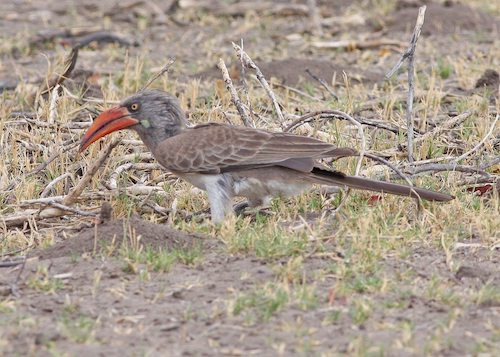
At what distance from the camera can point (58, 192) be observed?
8445 mm

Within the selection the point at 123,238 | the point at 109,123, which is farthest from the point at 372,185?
the point at 109,123

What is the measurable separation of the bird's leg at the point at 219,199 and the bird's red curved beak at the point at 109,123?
2.37 ft

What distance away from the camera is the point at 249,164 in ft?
24.5

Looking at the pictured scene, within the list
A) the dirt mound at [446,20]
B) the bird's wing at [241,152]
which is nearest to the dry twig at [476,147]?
the bird's wing at [241,152]

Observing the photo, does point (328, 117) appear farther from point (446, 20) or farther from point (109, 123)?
point (446, 20)

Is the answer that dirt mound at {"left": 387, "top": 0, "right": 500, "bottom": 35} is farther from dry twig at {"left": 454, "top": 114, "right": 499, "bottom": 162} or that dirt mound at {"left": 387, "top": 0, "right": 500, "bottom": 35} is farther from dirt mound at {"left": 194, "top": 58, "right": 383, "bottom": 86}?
dry twig at {"left": 454, "top": 114, "right": 499, "bottom": 162}

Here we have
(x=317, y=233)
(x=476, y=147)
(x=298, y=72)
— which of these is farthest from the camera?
(x=298, y=72)

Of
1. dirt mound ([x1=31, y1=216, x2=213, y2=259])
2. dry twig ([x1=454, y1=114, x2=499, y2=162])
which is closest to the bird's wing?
dirt mound ([x1=31, y1=216, x2=213, y2=259])

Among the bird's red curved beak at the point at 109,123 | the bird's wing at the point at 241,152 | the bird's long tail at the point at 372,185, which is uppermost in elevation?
the bird's red curved beak at the point at 109,123

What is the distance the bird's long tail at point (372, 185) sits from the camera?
733cm

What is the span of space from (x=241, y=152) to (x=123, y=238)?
1069 millimetres

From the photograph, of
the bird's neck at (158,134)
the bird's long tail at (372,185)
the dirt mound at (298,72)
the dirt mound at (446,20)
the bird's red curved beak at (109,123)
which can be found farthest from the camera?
the dirt mound at (446,20)

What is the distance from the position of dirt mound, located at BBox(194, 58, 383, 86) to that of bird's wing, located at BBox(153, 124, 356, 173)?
3.83m

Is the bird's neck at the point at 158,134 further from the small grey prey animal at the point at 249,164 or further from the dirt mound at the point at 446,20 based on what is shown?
the dirt mound at the point at 446,20
